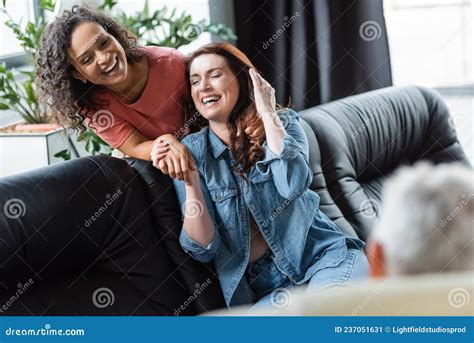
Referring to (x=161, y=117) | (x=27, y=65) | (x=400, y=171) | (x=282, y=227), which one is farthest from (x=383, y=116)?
(x=27, y=65)

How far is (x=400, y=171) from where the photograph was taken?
4.34 ft

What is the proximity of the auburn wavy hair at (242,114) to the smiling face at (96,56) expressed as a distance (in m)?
0.14

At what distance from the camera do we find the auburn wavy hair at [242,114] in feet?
4.34

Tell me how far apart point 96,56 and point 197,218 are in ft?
1.02

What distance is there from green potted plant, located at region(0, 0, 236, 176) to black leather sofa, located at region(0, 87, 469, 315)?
0.06m

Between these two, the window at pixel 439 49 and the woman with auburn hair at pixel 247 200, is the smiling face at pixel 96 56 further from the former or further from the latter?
the window at pixel 439 49

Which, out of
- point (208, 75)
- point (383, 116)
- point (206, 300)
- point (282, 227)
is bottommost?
point (206, 300)

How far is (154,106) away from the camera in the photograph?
136cm

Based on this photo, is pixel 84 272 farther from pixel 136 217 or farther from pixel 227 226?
pixel 227 226

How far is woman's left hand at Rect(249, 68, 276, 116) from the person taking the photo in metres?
1.32

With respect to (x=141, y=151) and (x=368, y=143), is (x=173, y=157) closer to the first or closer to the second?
(x=141, y=151)

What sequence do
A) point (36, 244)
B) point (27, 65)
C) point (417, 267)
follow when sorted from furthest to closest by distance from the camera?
1. point (27, 65)
2. point (36, 244)
3. point (417, 267)

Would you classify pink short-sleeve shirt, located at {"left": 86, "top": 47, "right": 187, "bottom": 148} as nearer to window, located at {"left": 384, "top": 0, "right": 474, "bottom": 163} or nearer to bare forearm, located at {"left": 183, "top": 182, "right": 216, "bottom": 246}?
bare forearm, located at {"left": 183, "top": 182, "right": 216, "bottom": 246}

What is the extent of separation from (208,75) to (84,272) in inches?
15.0
